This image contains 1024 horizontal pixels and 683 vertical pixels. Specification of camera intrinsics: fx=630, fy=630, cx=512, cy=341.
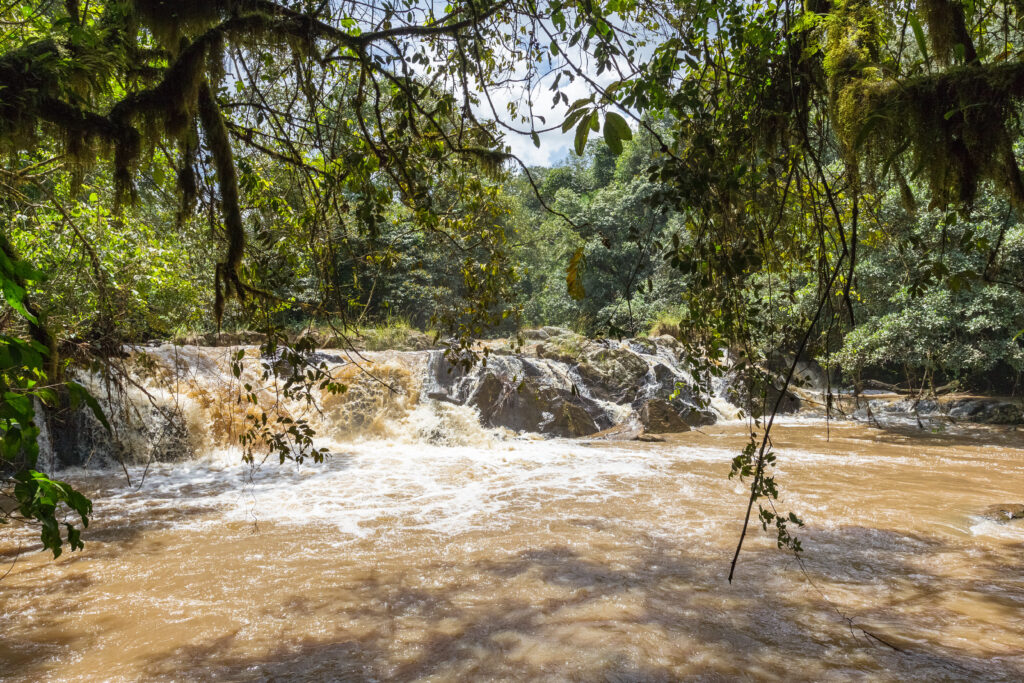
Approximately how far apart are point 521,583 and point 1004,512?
4.87 metres

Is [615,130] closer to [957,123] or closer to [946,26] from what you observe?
[957,123]

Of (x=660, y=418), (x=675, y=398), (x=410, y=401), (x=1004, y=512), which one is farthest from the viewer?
(x=675, y=398)

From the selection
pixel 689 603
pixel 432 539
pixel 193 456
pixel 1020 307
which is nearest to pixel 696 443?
pixel 1020 307

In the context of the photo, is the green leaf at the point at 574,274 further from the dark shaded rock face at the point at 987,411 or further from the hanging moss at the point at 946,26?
the dark shaded rock face at the point at 987,411

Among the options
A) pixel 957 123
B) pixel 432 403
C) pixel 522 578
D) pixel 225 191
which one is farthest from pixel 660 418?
pixel 225 191

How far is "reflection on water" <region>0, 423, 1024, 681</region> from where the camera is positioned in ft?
11.1

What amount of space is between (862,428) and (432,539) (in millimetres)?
10076

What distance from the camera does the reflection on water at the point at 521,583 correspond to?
3381mm

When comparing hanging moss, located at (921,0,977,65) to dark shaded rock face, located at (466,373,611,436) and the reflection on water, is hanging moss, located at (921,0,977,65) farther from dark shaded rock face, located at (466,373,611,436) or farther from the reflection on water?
dark shaded rock face, located at (466,373,611,436)

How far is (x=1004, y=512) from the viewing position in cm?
603

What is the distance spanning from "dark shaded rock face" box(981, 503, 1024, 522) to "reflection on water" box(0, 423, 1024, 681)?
244mm

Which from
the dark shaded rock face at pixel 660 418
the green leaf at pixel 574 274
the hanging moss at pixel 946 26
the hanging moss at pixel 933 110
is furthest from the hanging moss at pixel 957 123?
the dark shaded rock face at pixel 660 418

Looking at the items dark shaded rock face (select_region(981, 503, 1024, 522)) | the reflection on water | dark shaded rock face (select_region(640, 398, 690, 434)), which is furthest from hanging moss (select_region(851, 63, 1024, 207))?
dark shaded rock face (select_region(640, 398, 690, 434))

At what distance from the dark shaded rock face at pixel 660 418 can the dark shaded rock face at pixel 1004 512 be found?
6198 millimetres
